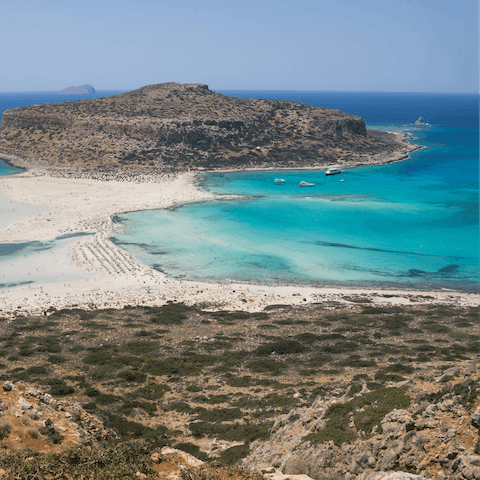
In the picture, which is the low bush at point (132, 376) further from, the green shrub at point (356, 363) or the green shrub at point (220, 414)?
the green shrub at point (356, 363)

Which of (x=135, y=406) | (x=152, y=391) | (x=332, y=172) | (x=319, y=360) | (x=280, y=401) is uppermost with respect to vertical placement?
(x=332, y=172)

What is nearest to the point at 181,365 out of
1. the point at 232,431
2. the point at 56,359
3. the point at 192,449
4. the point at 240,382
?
the point at 240,382

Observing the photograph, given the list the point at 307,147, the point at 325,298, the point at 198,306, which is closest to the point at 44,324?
the point at 198,306

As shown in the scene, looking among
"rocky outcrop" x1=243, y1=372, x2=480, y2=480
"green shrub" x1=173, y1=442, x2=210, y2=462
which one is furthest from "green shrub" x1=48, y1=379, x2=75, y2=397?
"rocky outcrop" x1=243, y1=372, x2=480, y2=480

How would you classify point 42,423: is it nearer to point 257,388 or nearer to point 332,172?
point 257,388

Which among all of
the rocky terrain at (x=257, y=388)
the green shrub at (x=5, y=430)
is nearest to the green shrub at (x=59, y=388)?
the rocky terrain at (x=257, y=388)

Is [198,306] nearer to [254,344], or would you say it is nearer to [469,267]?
[254,344]
